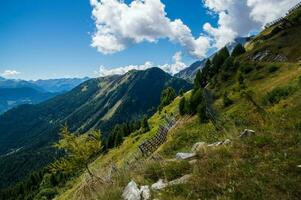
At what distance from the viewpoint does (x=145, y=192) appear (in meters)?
8.95

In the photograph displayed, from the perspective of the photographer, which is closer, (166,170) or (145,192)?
(145,192)

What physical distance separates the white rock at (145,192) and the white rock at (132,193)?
0.34 ft

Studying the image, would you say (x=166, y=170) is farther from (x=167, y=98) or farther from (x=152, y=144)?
(x=167, y=98)

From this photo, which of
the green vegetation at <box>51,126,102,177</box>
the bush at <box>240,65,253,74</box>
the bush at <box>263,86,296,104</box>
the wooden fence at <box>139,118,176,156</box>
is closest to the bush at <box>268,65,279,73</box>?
the bush at <box>240,65,253,74</box>

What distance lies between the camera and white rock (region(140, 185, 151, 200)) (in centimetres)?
873

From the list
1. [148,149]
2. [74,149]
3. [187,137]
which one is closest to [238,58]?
[148,149]

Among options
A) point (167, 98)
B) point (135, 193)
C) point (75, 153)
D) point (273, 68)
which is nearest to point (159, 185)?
point (135, 193)

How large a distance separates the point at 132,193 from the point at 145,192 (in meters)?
0.38

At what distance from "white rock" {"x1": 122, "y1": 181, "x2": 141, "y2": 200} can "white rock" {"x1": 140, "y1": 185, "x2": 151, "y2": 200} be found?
0.34 feet

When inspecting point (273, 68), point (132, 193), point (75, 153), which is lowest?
point (75, 153)

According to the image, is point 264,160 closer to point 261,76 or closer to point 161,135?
point 161,135

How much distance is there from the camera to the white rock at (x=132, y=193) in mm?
8848

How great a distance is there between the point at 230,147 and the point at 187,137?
20.9 meters

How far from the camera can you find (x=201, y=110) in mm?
46125
